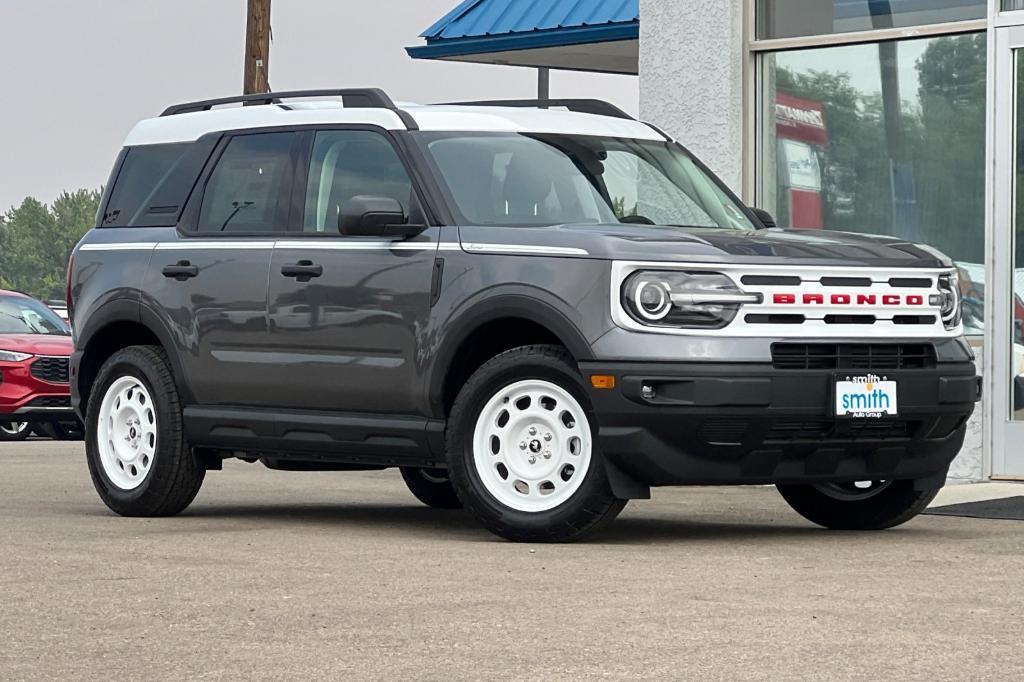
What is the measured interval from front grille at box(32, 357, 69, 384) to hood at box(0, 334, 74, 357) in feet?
0.23

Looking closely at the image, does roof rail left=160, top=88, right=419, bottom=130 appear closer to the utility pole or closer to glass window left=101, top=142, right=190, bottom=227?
glass window left=101, top=142, right=190, bottom=227

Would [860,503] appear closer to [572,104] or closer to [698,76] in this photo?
[572,104]

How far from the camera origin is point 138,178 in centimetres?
1101

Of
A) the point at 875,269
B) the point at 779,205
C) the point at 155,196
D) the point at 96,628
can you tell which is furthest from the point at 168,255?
the point at 779,205

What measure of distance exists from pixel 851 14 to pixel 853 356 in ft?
18.8

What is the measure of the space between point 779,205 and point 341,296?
17.7 ft

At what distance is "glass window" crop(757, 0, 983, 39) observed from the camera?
1327 centimetres

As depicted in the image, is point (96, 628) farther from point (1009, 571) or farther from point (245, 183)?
point (245, 183)

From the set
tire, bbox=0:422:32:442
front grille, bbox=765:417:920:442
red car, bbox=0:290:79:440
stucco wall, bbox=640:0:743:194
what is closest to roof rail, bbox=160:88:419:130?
front grille, bbox=765:417:920:442

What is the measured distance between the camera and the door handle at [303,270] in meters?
9.63

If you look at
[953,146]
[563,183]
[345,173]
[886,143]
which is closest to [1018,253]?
[953,146]

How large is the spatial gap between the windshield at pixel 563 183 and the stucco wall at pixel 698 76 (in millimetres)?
4004

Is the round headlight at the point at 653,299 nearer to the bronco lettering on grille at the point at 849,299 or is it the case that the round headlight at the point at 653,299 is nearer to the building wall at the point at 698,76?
the bronco lettering on grille at the point at 849,299

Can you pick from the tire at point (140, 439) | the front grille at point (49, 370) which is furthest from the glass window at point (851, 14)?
the front grille at point (49, 370)
